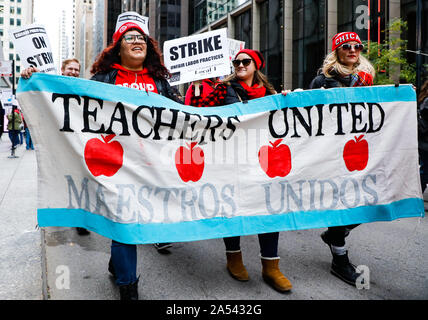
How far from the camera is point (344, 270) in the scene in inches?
123

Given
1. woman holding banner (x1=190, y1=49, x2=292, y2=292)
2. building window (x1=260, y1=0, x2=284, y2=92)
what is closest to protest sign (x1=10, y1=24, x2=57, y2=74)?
woman holding banner (x1=190, y1=49, x2=292, y2=292)

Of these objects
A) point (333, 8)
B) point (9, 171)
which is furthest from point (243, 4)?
point (9, 171)

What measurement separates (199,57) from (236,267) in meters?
2.69

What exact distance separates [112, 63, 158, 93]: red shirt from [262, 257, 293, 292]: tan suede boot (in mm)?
1657

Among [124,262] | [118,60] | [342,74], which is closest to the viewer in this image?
[124,262]

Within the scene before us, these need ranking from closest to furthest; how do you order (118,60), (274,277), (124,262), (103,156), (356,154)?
(124,262) < (103,156) < (274,277) < (118,60) < (356,154)

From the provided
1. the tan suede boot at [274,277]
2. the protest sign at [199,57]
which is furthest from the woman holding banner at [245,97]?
the protest sign at [199,57]

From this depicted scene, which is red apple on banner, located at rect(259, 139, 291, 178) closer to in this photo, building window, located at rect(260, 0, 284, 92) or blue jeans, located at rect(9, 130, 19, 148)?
blue jeans, located at rect(9, 130, 19, 148)

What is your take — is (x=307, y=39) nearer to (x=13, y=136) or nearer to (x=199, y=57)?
(x=13, y=136)

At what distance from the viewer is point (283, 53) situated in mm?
20844

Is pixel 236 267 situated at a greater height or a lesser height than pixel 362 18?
lesser

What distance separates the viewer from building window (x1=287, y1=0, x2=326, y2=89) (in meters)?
18.3

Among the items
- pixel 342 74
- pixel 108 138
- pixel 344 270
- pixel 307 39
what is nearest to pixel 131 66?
pixel 108 138

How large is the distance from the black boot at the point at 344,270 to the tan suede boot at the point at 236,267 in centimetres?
76
